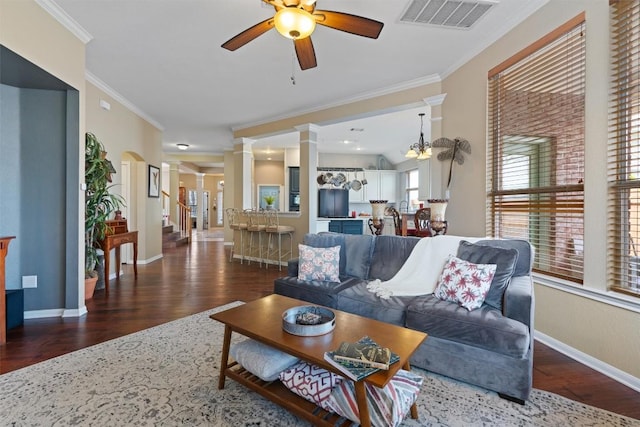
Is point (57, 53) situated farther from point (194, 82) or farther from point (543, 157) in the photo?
point (543, 157)

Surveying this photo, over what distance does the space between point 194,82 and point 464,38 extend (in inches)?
137

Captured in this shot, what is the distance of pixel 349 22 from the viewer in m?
2.10

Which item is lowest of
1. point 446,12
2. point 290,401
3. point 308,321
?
point 290,401

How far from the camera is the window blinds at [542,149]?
7.70 ft

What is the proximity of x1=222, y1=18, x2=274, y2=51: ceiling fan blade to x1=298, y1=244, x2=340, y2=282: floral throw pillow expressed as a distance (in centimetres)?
193

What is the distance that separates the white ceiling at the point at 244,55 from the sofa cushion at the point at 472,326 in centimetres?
249

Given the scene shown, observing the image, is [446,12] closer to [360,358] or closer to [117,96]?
[360,358]

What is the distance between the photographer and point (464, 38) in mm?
3084

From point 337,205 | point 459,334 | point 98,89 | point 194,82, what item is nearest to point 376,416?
point 459,334

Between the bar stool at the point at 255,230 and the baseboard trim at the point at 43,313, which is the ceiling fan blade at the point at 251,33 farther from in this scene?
the bar stool at the point at 255,230

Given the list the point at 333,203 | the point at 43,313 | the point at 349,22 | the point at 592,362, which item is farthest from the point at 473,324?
the point at 333,203

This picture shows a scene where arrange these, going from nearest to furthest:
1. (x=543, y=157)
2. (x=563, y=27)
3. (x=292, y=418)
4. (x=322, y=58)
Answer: (x=292, y=418) < (x=563, y=27) < (x=543, y=157) < (x=322, y=58)

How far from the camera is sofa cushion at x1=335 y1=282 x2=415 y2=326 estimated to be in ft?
→ 7.38

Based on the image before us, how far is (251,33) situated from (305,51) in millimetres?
461
